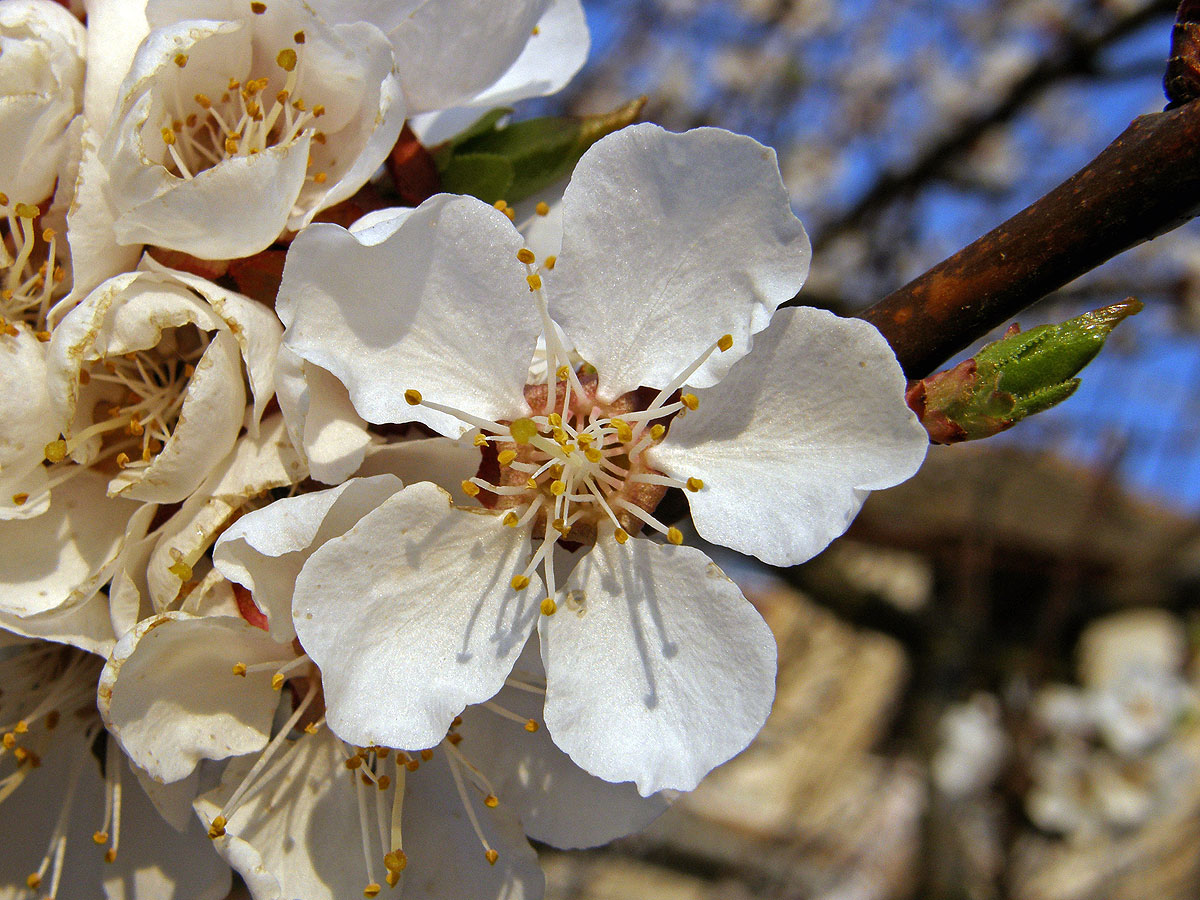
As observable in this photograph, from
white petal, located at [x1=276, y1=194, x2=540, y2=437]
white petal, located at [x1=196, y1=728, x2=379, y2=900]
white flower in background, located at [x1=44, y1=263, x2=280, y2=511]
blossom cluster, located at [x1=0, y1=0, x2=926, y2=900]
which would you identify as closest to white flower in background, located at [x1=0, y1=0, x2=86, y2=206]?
blossom cluster, located at [x1=0, y1=0, x2=926, y2=900]

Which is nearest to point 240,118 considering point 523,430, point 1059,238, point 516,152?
point 516,152

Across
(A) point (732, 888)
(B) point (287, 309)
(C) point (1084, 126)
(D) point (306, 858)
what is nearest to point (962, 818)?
(A) point (732, 888)

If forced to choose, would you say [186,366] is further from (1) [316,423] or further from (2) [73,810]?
(2) [73,810]

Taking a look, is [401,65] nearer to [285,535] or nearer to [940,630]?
[285,535]

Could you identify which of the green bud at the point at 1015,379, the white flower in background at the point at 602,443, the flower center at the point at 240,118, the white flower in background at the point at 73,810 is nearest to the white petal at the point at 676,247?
the white flower in background at the point at 602,443

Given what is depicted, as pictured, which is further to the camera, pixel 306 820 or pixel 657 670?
pixel 306 820

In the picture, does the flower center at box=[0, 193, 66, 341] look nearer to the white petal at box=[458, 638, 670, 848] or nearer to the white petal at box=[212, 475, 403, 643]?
the white petal at box=[212, 475, 403, 643]

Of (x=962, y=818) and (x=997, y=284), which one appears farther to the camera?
(x=962, y=818)
